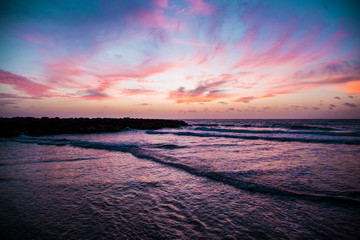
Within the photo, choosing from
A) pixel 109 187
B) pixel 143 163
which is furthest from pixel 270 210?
pixel 143 163

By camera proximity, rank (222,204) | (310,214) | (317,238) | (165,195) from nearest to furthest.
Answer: (317,238) → (310,214) → (222,204) → (165,195)

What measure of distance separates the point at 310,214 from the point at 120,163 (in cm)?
628

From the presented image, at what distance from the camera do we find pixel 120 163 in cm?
705

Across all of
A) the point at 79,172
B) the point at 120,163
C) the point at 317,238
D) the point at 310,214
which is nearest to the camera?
the point at 317,238

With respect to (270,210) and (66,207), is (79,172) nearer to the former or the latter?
(66,207)

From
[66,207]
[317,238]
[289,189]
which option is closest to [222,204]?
[317,238]

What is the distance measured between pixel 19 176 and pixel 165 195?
4.80 meters

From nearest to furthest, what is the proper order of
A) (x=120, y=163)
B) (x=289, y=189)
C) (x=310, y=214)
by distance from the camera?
(x=310, y=214) → (x=289, y=189) → (x=120, y=163)

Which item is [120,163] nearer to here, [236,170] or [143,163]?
[143,163]

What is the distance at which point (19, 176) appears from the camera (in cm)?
524

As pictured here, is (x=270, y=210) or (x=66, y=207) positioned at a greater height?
(x=66, y=207)

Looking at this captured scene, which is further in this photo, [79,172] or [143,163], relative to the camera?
[143,163]

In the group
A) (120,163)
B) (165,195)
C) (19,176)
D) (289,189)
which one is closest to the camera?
(165,195)

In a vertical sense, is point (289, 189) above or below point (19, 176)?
below
